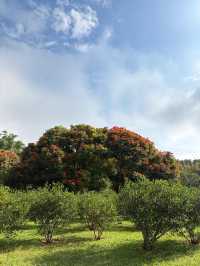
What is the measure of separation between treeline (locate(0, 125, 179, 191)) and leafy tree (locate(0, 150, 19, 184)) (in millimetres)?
108

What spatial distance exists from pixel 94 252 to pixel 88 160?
17286 millimetres

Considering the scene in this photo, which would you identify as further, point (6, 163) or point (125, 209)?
point (6, 163)

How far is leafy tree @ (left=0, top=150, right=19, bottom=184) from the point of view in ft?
124

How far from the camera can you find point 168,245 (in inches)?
816

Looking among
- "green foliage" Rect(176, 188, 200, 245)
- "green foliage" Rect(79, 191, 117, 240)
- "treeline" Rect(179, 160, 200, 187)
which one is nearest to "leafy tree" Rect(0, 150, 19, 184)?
"green foliage" Rect(79, 191, 117, 240)

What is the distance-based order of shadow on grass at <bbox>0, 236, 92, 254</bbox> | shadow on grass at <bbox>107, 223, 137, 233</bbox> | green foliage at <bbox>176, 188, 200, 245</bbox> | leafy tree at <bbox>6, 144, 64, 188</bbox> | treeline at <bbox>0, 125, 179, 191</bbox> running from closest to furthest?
green foliage at <bbox>176, 188, 200, 245</bbox> < shadow on grass at <bbox>0, 236, 92, 254</bbox> < shadow on grass at <bbox>107, 223, 137, 233</bbox> < leafy tree at <bbox>6, 144, 64, 188</bbox> < treeline at <bbox>0, 125, 179, 191</bbox>

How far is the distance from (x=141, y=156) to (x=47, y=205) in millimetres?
17884

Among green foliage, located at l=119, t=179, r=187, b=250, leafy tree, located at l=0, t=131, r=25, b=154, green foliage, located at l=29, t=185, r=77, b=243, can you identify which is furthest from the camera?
leafy tree, located at l=0, t=131, r=25, b=154

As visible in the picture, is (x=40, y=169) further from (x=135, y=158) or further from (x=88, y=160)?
(x=135, y=158)

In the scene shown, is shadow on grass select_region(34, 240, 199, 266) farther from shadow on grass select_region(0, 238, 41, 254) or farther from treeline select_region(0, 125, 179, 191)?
treeline select_region(0, 125, 179, 191)

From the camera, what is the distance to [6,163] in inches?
1725

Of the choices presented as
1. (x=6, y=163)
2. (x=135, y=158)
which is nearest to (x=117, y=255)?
(x=135, y=158)

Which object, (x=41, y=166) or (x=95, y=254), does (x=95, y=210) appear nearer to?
(x=95, y=254)

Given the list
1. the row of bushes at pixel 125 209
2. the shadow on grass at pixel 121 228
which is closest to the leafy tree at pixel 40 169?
the shadow on grass at pixel 121 228
